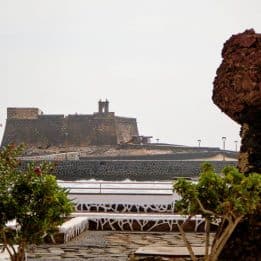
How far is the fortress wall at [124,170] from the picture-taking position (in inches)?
894

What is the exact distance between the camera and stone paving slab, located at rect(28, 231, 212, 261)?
782cm

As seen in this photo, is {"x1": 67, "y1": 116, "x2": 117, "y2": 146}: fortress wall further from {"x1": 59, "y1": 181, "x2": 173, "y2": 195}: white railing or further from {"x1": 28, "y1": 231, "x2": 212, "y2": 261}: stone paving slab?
{"x1": 28, "y1": 231, "x2": 212, "y2": 261}: stone paving slab

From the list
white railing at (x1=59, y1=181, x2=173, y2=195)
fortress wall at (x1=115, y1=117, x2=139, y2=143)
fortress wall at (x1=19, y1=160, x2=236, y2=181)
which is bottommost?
fortress wall at (x1=19, y1=160, x2=236, y2=181)

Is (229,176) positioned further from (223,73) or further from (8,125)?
(8,125)

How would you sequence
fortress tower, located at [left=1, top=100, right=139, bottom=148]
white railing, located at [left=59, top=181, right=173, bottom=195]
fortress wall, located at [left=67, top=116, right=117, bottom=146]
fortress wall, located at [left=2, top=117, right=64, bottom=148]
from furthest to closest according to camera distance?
fortress wall, located at [left=67, top=116, right=117, bottom=146] → fortress tower, located at [left=1, top=100, right=139, bottom=148] → fortress wall, located at [left=2, top=117, right=64, bottom=148] → white railing, located at [left=59, top=181, right=173, bottom=195]

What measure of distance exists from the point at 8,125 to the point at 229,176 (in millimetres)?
45969

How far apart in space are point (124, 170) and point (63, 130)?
2713cm

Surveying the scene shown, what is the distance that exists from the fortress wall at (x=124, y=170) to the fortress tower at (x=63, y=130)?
80.2ft

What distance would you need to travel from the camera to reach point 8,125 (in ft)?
163

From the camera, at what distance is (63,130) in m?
50.1

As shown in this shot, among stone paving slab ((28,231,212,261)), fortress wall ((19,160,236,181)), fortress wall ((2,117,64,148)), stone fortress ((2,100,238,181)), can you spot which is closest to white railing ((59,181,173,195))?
stone paving slab ((28,231,212,261))

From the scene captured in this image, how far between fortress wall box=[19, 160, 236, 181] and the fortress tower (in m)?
24.4

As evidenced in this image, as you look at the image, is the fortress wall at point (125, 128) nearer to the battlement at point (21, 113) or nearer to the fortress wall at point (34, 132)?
the fortress wall at point (34, 132)

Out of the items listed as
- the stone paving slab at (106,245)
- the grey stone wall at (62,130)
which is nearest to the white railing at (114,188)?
the stone paving slab at (106,245)
